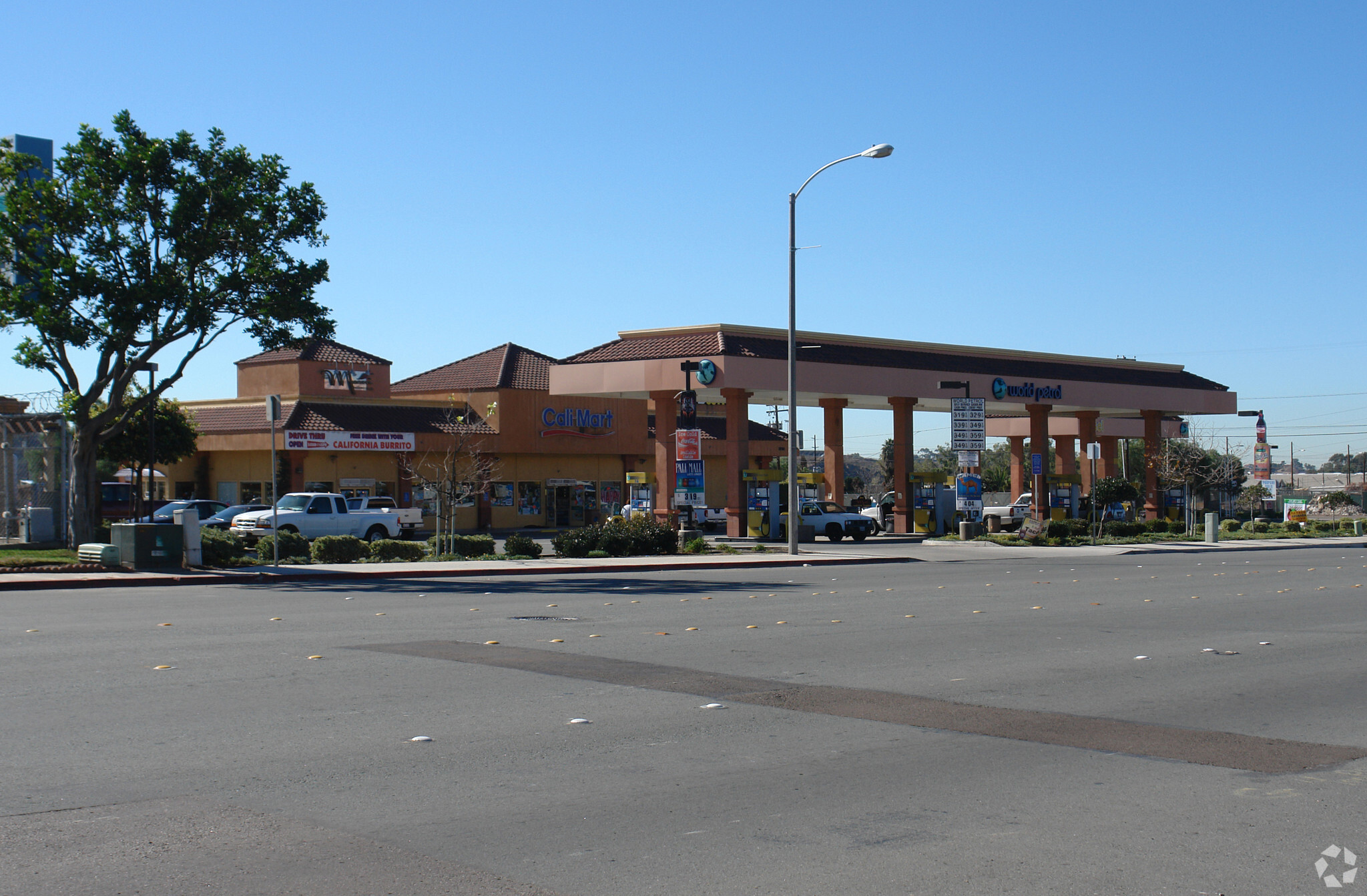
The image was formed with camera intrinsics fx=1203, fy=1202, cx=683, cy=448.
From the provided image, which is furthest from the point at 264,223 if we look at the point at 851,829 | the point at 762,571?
the point at 851,829

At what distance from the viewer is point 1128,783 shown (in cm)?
707

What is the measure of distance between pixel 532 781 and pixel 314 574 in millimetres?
17314

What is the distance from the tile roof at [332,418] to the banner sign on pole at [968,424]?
19.3m

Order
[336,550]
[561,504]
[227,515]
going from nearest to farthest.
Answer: [336,550] → [227,515] → [561,504]

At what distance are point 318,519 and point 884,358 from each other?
22640 millimetres

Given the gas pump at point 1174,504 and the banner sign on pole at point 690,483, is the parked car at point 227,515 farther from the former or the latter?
the gas pump at point 1174,504

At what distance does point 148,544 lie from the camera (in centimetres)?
2292

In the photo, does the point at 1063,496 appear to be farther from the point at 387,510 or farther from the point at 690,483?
the point at 387,510

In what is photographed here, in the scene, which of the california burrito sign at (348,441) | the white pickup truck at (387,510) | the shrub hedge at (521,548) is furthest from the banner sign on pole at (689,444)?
the california burrito sign at (348,441)

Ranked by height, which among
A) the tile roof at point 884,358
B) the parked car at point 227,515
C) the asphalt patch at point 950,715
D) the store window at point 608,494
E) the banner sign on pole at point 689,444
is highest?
the tile roof at point 884,358

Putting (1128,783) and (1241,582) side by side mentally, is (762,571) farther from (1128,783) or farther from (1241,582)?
(1128,783)

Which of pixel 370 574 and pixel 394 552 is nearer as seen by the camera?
pixel 370 574

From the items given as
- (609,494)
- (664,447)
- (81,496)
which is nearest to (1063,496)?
(664,447)

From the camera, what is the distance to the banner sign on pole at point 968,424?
43844mm
